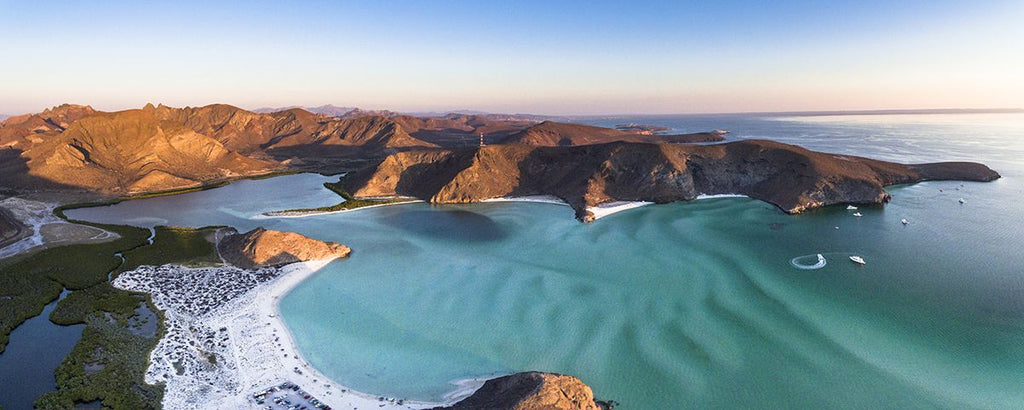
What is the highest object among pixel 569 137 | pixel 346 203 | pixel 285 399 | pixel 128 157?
pixel 569 137

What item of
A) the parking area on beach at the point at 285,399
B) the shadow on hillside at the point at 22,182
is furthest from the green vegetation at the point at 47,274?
the shadow on hillside at the point at 22,182

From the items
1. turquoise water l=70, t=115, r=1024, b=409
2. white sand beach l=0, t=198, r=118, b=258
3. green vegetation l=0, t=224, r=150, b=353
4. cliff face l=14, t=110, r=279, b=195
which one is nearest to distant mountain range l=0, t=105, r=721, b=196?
cliff face l=14, t=110, r=279, b=195

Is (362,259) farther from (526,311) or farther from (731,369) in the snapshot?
(731,369)

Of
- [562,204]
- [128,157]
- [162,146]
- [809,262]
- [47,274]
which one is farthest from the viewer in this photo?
[162,146]

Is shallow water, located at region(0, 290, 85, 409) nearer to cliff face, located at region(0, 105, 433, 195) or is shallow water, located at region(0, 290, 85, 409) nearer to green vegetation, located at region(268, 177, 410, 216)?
green vegetation, located at region(268, 177, 410, 216)

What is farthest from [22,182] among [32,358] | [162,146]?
[32,358]

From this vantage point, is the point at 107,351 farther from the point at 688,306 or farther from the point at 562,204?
the point at 562,204
